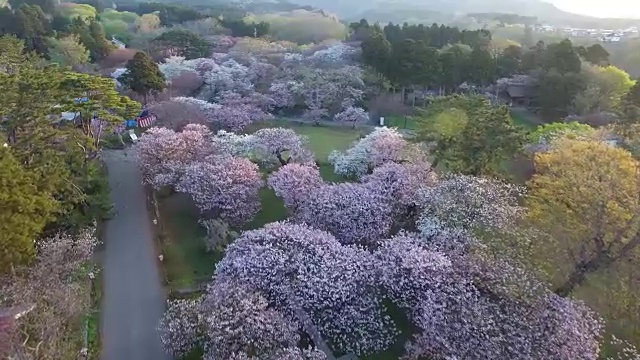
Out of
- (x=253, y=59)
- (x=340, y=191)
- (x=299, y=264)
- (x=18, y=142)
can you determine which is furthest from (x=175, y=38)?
(x=299, y=264)

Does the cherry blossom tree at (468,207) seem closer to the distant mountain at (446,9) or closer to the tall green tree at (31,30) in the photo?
the tall green tree at (31,30)

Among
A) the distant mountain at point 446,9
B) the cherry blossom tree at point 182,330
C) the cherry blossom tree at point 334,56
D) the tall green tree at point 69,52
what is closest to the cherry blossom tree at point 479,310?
the cherry blossom tree at point 182,330

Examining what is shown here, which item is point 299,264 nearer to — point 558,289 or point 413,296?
point 413,296

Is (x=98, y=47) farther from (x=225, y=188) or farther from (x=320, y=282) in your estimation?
(x=320, y=282)

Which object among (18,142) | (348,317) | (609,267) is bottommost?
(348,317)

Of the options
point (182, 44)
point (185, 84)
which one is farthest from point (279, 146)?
point (182, 44)

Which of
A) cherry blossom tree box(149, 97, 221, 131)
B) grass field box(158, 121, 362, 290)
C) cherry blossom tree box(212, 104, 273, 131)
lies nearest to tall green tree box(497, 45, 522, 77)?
grass field box(158, 121, 362, 290)

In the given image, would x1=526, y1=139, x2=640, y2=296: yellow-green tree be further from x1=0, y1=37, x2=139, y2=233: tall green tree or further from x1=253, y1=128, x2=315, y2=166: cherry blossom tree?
x1=0, y1=37, x2=139, y2=233: tall green tree
